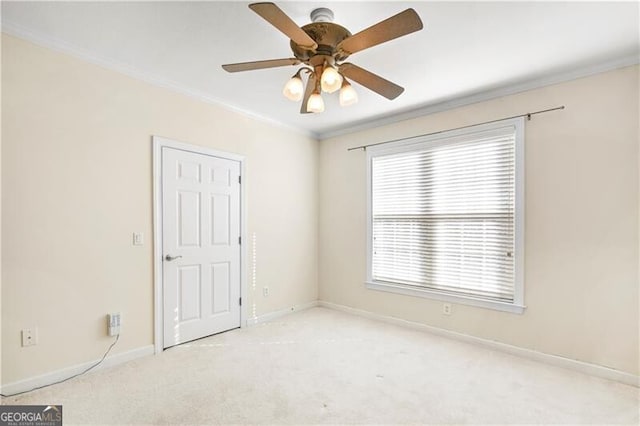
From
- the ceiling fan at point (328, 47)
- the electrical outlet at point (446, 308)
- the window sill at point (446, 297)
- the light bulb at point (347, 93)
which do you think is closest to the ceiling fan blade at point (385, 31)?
the ceiling fan at point (328, 47)

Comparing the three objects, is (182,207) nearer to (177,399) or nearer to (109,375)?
(109,375)

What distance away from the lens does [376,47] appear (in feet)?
8.29

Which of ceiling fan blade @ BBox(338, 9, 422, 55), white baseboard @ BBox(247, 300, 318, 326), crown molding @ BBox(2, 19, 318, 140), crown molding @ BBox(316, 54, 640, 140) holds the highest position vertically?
crown molding @ BBox(2, 19, 318, 140)

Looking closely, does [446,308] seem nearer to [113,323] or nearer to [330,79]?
[330,79]

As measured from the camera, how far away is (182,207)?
3.37 meters

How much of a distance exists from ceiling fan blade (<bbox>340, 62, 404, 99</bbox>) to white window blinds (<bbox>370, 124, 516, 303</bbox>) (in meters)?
1.58

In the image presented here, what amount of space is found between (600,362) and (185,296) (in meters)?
3.75

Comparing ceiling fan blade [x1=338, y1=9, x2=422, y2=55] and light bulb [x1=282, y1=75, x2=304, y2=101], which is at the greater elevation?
ceiling fan blade [x1=338, y1=9, x2=422, y2=55]

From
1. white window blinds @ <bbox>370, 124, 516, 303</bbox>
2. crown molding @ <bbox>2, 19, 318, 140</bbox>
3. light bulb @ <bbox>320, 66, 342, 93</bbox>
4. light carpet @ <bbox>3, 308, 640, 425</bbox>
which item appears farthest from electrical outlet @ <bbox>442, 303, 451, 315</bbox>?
crown molding @ <bbox>2, 19, 318, 140</bbox>

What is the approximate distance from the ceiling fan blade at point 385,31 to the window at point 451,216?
6.67ft

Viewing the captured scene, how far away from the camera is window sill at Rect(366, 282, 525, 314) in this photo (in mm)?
3180

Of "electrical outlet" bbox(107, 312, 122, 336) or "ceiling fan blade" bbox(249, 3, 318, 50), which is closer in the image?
"ceiling fan blade" bbox(249, 3, 318, 50)

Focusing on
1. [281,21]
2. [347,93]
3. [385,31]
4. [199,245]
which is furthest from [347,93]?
[199,245]

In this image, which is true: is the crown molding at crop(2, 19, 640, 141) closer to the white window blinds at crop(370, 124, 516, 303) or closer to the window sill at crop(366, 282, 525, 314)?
the white window blinds at crop(370, 124, 516, 303)
